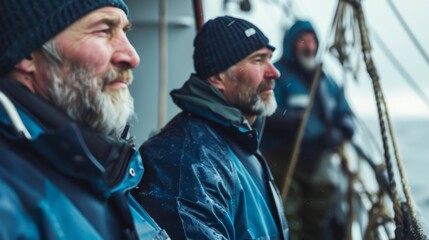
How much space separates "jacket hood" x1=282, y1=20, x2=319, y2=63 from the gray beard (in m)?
4.13

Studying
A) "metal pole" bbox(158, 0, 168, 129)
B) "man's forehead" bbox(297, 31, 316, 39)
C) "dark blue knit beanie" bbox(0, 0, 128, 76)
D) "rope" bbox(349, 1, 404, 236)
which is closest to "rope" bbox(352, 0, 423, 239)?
"rope" bbox(349, 1, 404, 236)

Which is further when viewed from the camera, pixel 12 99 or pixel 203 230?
pixel 203 230

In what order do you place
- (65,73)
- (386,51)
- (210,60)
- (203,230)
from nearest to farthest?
(65,73), (203,230), (210,60), (386,51)

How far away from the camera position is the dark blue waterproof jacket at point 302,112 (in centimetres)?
555

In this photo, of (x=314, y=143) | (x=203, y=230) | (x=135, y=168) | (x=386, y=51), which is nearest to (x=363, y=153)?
(x=314, y=143)

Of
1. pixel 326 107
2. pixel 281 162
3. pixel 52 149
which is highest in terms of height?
pixel 52 149

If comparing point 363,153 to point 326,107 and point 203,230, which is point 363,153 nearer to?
point 326,107

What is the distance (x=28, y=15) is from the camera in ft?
5.35

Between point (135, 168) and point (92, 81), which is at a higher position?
point (92, 81)

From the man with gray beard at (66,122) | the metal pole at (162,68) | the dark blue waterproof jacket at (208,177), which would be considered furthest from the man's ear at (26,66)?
the metal pole at (162,68)

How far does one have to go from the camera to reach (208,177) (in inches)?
89.6

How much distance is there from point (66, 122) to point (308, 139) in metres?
4.32

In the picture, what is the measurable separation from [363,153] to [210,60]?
300 cm

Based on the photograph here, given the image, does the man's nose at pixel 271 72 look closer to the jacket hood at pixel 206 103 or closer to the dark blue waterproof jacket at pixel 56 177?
the jacket hood at pixel 206 103
